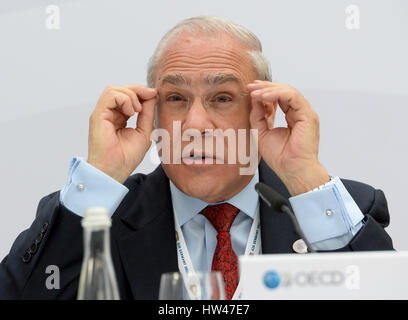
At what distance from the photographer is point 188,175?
1.94 m

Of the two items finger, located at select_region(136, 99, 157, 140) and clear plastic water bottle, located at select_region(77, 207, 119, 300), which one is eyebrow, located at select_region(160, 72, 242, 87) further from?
clear plastic water bottle, located at select_region(77, 207, 119, 300)

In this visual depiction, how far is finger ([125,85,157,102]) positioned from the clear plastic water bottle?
108cm

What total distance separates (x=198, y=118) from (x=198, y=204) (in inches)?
13.0

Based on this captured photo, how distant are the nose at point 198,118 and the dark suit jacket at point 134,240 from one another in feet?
1.08

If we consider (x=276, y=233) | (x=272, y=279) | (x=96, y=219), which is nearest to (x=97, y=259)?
Answer: (x=96, y=219)

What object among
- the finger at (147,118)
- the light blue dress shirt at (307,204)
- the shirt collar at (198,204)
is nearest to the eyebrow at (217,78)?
the finger at (147,118)

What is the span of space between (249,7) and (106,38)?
0.72 metres

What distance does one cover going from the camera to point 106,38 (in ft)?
8.84

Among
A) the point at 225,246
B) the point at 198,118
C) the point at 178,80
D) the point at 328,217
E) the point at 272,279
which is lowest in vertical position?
the point at 225,246

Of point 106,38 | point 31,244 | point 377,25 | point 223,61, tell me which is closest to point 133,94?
point 223,61

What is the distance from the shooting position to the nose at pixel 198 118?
1.88m

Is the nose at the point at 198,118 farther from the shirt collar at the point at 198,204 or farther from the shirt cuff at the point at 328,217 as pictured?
the shirt cuff at the point at 328,217

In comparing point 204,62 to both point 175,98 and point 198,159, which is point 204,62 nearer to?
point 175,98
